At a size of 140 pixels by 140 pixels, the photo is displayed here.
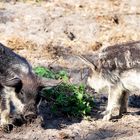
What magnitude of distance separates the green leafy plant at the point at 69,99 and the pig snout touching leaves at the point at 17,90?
3.11 ft

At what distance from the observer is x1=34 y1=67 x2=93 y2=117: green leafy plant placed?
986 centimetres

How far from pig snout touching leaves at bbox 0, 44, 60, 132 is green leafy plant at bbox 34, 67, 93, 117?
95 centimetres

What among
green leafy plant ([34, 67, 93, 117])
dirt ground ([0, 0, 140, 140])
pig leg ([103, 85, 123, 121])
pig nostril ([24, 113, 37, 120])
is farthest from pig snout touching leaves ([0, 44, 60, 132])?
pig leg ([103, 85, 123, 121])

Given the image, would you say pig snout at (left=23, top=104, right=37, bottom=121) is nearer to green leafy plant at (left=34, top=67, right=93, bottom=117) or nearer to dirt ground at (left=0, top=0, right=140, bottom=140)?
dirt ground at (left=0, top=0, right=140, bottom=140)

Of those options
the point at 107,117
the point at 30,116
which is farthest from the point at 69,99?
the point at 30,116

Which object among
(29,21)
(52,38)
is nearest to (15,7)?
(29,21)

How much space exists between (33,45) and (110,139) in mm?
5082

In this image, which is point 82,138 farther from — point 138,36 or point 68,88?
point 138,36

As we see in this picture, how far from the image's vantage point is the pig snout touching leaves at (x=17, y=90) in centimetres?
883

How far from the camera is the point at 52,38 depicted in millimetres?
13836

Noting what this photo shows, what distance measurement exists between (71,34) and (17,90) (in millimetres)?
5415

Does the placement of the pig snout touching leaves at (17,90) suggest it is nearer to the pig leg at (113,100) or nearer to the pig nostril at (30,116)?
the pig nostril at (30,116)

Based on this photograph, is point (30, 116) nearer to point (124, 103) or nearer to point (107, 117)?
point (107, 117)

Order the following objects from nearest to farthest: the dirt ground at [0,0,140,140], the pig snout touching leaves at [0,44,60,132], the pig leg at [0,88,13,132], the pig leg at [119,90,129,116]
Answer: the pig snout touching leaves at [0,44,60,132] < the pig leg at [0,88,13,132] < the dirt ground at [0,0,140,140] < the pig leg at [119,90,129,116]
